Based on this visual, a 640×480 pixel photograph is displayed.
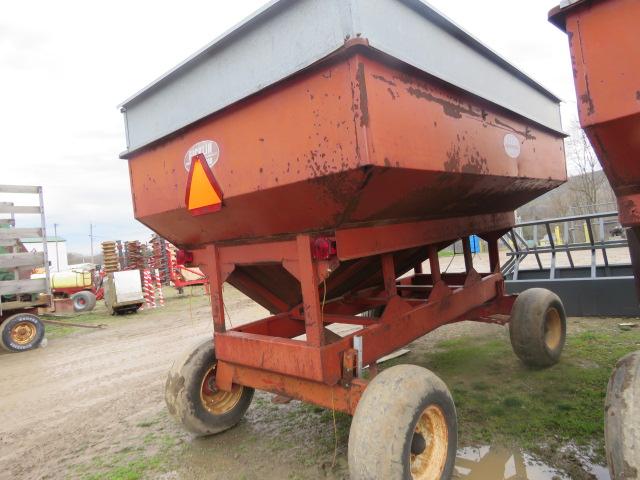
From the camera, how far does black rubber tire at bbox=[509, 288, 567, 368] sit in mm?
3887

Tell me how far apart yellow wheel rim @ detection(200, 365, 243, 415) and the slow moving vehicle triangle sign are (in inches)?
50.5

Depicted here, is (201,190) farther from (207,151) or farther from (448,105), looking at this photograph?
(448,105)

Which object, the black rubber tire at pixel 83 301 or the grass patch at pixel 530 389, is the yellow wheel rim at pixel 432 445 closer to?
the grass patch at pixel 530 389

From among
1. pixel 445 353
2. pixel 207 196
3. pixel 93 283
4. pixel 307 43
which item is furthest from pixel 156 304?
pixel 307 43

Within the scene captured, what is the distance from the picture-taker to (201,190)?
2.71 metres

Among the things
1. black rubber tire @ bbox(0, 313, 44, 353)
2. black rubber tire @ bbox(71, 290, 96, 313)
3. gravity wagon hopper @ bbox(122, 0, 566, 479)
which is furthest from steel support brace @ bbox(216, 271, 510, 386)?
black rubber tire @ bbox(71, 290, 96, 313)

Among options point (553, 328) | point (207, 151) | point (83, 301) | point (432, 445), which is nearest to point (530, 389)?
point (553, 328)

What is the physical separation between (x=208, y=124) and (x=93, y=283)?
1466 centimetres

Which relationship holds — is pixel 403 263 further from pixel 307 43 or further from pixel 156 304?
pixel 156 304

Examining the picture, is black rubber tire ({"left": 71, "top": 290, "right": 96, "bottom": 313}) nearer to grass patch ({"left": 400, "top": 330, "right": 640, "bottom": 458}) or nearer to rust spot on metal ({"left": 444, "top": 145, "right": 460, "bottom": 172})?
grass patch ({"left": 400, "top": 330, "right": 640, "bottom": 458})

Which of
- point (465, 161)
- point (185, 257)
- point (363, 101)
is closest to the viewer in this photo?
point (363, 101)

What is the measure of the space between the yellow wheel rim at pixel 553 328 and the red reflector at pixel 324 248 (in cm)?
278

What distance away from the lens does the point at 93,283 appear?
15.1 m

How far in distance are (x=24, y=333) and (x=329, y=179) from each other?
8562mm
